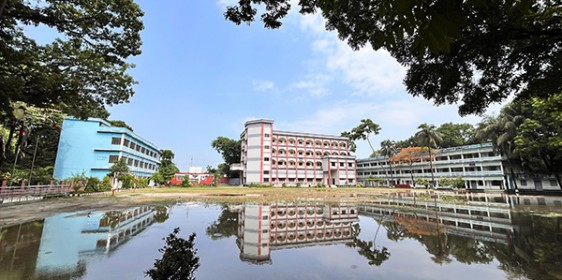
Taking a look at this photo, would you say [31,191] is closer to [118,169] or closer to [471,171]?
[118,169]

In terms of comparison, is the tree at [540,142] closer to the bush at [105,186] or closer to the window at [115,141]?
the bush at [105,186]

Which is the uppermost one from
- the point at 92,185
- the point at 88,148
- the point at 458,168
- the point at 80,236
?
the point at 88,148

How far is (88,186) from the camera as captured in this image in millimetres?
25844

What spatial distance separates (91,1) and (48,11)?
3.67ft

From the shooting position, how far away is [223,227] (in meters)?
9.82

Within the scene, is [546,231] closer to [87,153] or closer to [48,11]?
[48,11]

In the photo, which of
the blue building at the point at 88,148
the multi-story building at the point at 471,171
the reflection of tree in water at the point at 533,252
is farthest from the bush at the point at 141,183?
the multi-story building at the point at 471,171

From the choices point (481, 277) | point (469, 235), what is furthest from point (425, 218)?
point (481, 277)

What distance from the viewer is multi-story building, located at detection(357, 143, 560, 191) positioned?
114ft

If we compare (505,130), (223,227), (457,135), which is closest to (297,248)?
(223,227)

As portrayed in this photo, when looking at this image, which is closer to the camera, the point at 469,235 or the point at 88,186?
the point at 469,235

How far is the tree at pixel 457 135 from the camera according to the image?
54.1 m

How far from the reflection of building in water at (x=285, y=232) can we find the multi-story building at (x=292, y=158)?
3484 cm

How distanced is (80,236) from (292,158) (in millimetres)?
43679
